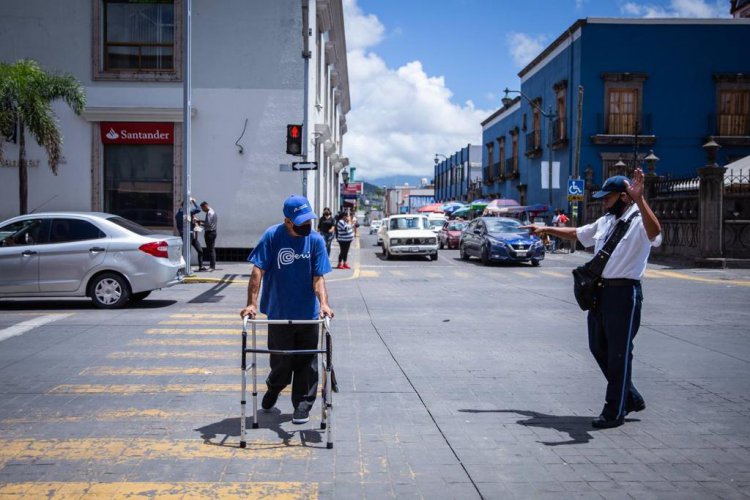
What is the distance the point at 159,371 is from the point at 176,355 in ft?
2.84

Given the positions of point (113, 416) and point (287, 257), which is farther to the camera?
point (113, 416)

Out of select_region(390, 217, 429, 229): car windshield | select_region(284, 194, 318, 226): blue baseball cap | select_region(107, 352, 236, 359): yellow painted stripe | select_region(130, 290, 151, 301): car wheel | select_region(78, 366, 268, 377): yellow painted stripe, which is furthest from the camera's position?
select_region(390, 217, 429, 229): car windshield

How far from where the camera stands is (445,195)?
103562mm

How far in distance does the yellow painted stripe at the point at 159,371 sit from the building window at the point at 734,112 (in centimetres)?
3677

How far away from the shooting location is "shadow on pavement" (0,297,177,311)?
41.6 feet

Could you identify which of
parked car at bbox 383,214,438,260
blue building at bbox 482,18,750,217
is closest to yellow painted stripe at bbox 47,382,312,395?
parked car at bbox 383,214,438,260

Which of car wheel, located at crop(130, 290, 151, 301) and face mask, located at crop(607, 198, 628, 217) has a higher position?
face mask, located at crop(607, 198, 628, 217)

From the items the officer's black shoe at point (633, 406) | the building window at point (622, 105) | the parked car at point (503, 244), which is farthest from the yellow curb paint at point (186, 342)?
the building window at point (622, 105)

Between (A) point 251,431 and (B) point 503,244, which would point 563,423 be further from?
(B) point 503,244

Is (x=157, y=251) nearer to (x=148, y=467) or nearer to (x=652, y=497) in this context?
(x=148, y=467)

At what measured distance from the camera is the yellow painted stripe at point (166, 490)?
4.18 m

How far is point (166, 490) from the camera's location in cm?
426

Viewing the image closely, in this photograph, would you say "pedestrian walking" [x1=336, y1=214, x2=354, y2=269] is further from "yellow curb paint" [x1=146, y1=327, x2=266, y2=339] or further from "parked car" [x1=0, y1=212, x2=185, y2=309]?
"yellow curb paint" [x1=146, y1=327, x2=266, y2=339]

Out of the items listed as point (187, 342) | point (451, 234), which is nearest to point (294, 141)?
point (187, 342)
